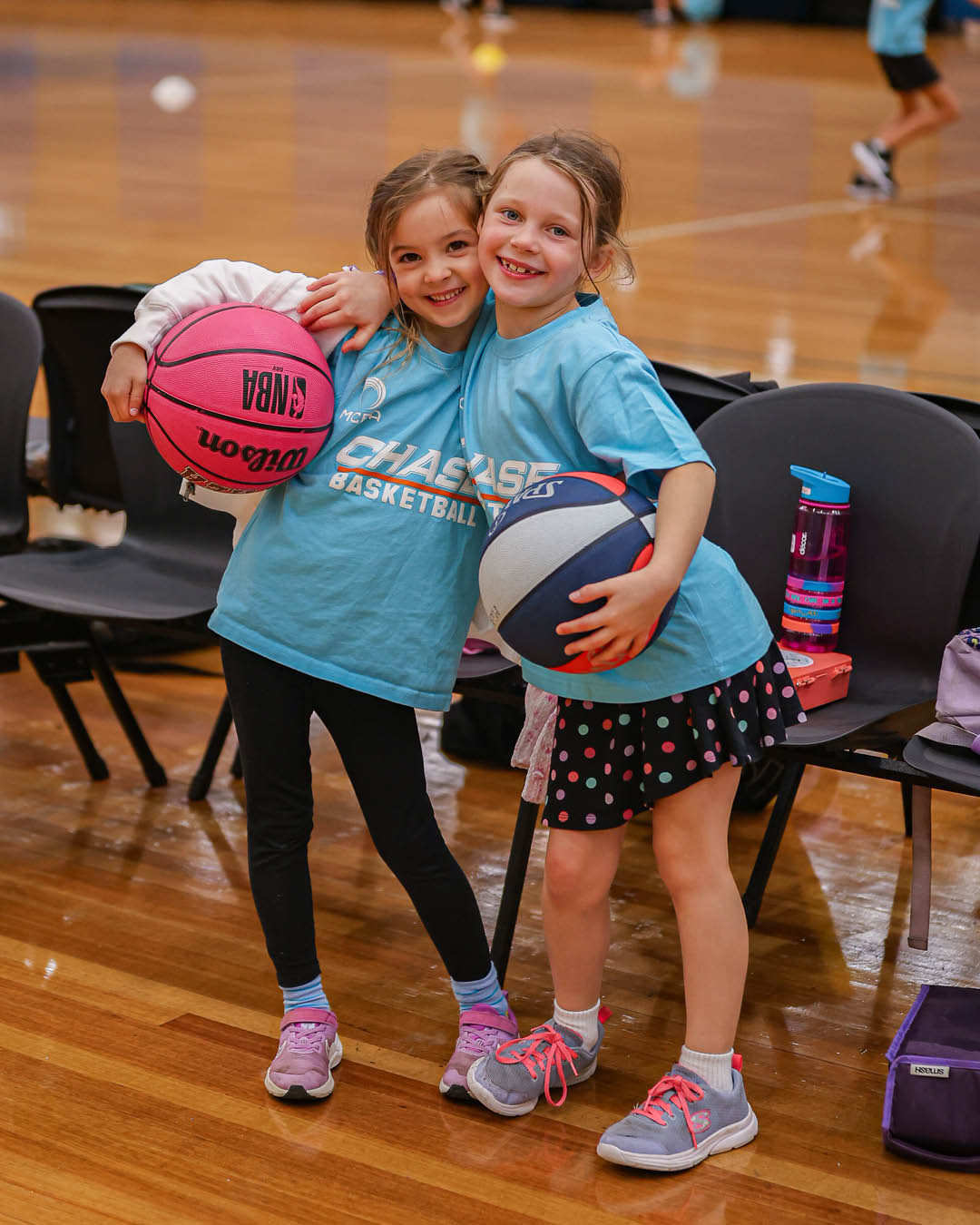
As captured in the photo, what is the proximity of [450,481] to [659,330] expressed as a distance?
431 cm

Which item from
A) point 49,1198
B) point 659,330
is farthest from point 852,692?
point 659,330

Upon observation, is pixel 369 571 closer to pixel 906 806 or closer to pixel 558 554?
pixel 558 554

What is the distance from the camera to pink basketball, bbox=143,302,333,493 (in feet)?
6.99

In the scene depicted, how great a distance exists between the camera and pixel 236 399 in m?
2.13

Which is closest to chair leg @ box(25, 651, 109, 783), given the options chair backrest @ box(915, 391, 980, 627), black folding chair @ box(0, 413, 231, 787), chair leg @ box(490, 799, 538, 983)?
black folding chair @ box(0, 413, 231, 787)

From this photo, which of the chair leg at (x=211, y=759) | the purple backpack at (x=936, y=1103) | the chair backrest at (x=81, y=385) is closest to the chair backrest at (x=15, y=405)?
the chair backrest at (x=81, y=385)

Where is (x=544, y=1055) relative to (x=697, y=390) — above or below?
below

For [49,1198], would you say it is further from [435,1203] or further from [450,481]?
[450,481]

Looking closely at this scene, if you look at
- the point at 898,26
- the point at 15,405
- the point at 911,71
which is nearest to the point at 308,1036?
the point at 15,405

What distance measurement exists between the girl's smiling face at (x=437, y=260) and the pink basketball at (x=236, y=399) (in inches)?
6.7

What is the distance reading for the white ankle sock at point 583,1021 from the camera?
2.30 meters

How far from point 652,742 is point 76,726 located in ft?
5.41

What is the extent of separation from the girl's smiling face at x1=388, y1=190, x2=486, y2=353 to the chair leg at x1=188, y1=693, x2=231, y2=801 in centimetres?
132

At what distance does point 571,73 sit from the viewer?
14922 millimetres
